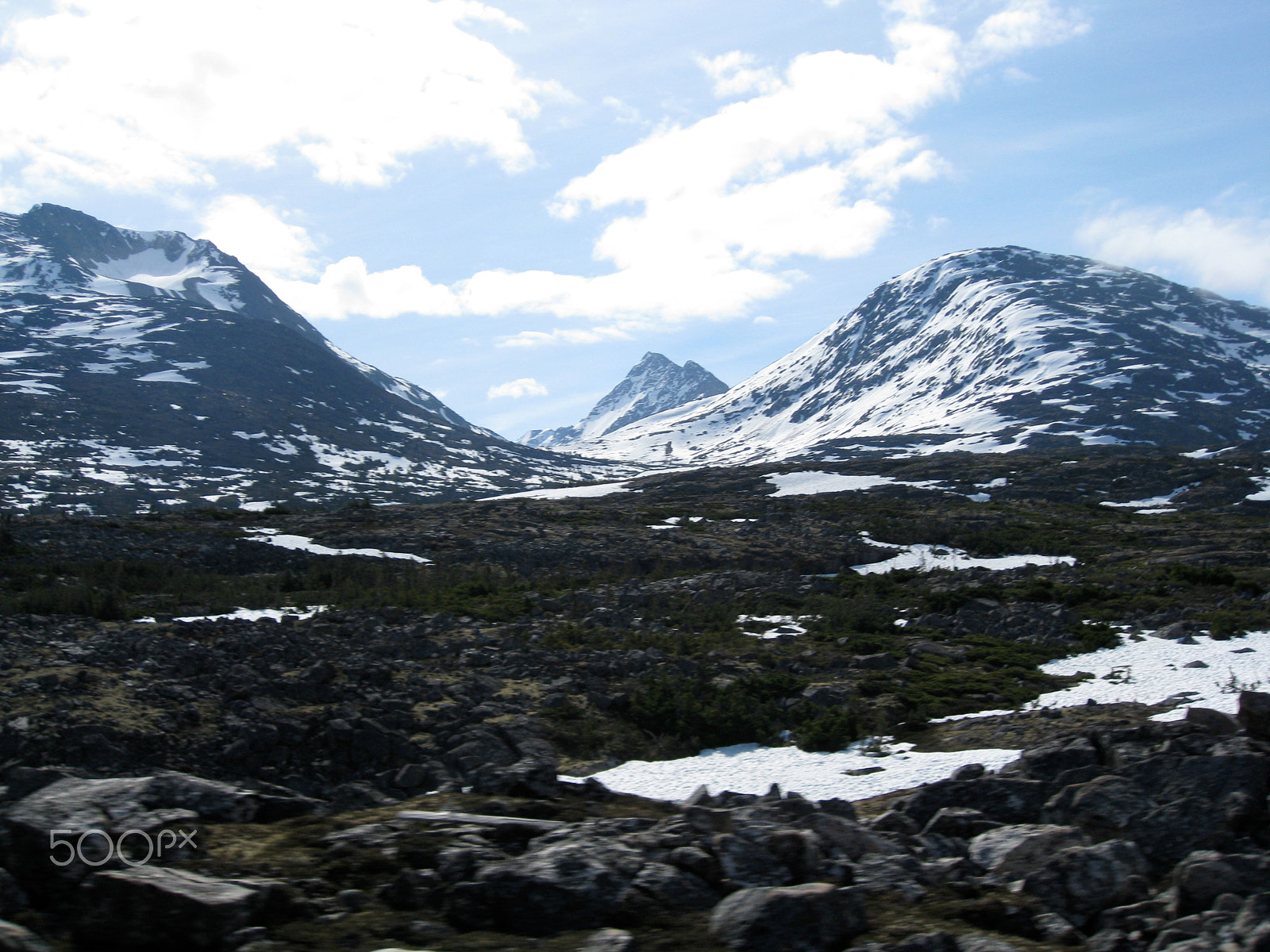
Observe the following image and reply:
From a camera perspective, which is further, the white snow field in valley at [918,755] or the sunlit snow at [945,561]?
the sunlit snow at [945,561]

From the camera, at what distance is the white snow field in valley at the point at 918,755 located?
1184 centimetres

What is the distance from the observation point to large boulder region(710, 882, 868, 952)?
534 centimetres

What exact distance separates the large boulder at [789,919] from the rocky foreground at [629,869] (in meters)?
0.01

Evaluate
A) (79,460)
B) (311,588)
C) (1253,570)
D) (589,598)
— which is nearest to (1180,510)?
(1253,570)

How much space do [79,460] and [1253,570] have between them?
11456 centimetres

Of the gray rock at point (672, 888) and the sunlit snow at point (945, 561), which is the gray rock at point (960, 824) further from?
the sunlit snow at point (945, 561)

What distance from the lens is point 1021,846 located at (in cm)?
684

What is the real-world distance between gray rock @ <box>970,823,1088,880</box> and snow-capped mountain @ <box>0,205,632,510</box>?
86.0m

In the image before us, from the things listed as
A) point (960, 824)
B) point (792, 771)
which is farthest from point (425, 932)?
point (792, 771)

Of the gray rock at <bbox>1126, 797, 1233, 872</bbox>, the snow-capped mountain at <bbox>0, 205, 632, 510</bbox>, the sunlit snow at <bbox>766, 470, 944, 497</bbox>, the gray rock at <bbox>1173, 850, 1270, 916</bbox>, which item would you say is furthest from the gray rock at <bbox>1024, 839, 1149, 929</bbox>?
the snow-capped mountain at <bbox>0, 205, 632, 510</bbox>

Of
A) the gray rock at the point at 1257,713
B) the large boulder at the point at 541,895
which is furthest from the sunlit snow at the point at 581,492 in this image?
the large boulder at the point at 541,895

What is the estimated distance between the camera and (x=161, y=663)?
15.2 m

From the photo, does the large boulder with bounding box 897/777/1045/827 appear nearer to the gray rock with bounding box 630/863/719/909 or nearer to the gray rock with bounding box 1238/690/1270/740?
the gray rock with bounding box 1238/690/1270/740

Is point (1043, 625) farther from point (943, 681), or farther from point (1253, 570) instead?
point (1253, 570)
